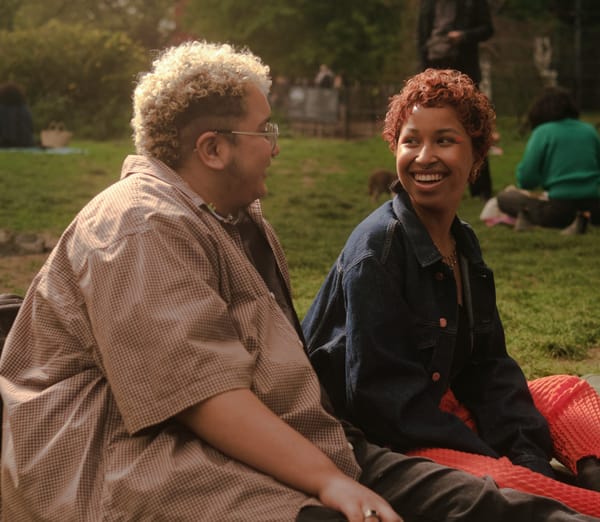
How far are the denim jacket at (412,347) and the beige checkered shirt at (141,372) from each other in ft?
1.59

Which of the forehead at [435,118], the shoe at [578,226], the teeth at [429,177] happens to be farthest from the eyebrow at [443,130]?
the shoe at [578,226]

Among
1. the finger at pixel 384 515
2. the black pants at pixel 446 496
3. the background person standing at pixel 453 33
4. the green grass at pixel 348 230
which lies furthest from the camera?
the background person standing at pixel 453 33

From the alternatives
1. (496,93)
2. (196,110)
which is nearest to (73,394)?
(196,110)

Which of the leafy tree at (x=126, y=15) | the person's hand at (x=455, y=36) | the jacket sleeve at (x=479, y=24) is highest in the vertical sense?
the leafy tree at (x=126, y=15)

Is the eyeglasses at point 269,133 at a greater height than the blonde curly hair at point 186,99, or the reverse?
the blonde curly hair at point 186,99

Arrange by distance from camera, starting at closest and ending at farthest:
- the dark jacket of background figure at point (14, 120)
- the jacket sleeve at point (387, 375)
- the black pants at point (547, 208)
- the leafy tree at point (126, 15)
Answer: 1. the jacket sleeve at point (387, 375)
2. the black pants at point (547, 208)
3. the dark jacket of background figure at point (14, 120)
4. the leafy tree at point (126, 15)

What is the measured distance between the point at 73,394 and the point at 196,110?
796 mm

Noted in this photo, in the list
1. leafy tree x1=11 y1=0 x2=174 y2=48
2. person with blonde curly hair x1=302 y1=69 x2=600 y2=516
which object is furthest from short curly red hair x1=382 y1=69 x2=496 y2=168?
leafy tree x1=11 y1=0 x2=174 y2=48

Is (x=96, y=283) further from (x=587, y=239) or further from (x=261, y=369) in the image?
(x=587, y=239)

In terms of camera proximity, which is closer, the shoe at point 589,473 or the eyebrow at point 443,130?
the shoe at point 589,473

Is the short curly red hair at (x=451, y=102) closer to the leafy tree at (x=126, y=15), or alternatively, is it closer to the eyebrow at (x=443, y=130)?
the eyebrow at (x=443, y=130)

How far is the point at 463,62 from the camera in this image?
32.1 ft

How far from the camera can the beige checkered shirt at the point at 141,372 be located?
7.40ft

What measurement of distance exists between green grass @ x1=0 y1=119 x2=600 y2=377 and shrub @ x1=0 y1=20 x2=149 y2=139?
10.8ft
